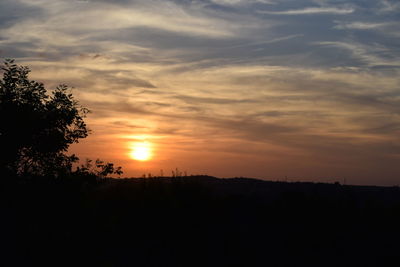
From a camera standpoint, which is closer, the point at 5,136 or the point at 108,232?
the point at 108,232

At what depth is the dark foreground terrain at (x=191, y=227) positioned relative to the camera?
17719 millimetres

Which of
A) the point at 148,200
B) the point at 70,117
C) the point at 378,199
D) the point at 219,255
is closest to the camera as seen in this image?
the point at 219,255

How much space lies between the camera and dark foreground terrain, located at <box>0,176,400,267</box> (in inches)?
698

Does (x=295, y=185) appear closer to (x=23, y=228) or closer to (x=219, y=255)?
(x=219, y=255)

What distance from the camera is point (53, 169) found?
23.1 meters

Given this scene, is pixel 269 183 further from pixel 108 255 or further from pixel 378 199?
pixel 108 255

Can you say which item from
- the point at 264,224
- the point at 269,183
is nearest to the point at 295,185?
the point at 269,183

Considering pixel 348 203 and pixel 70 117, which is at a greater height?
pixel 70 117

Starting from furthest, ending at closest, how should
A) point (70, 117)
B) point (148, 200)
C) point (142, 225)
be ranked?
point (70, 117) < point (148, 200) < point (142, 225)

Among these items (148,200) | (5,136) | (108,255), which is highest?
(5,136)

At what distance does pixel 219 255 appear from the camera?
17.8 m

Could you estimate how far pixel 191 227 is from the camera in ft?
61.7

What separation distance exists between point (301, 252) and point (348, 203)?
351 cm

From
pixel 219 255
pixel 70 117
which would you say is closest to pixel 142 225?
pixel 219 255
